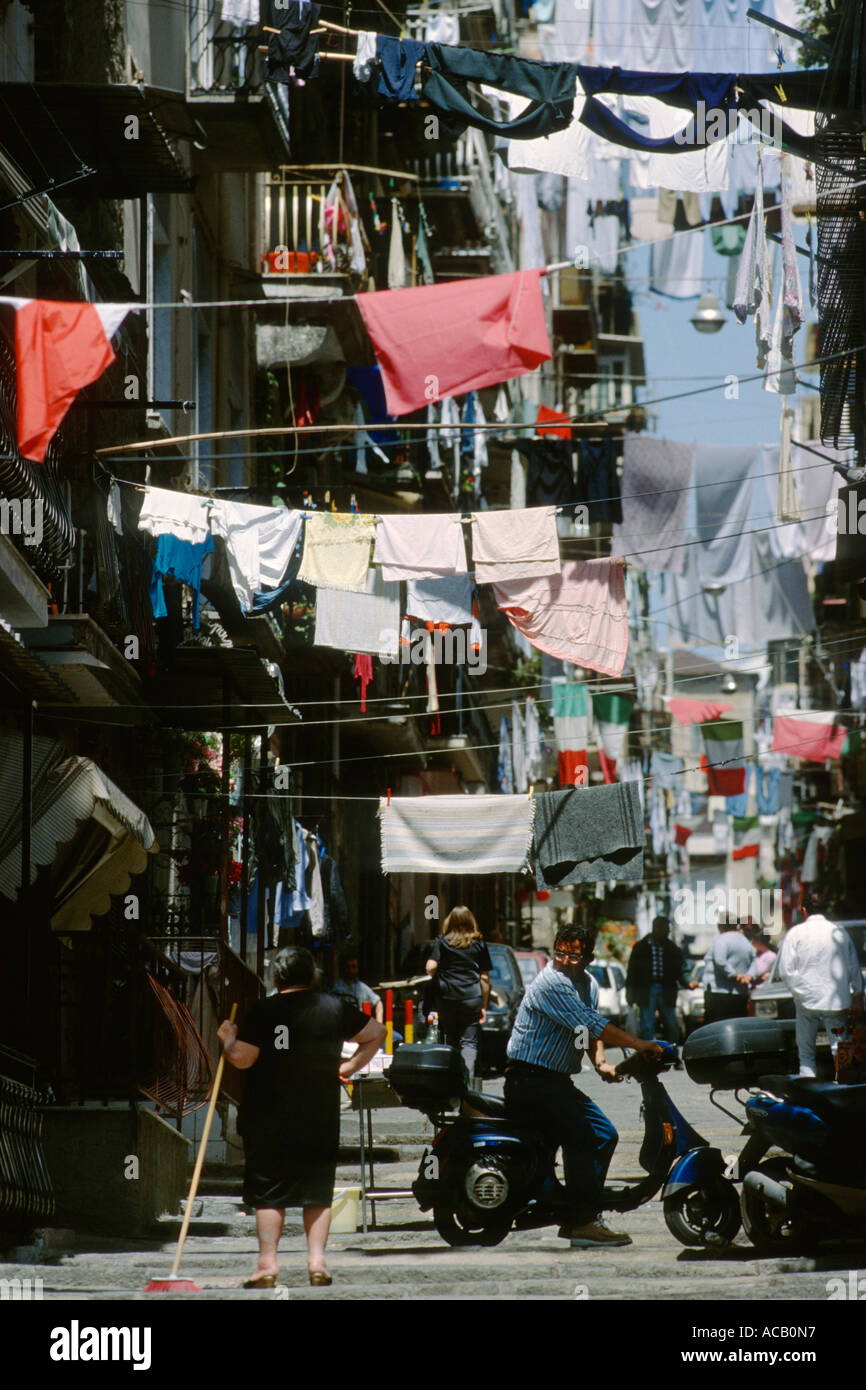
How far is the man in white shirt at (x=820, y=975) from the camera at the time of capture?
43.7 ft

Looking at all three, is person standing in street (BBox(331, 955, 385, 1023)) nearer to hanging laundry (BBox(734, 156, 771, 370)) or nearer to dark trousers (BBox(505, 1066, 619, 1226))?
hanging laundry (BBox(734, 156, 771, 370))

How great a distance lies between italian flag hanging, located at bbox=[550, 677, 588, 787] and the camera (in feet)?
107

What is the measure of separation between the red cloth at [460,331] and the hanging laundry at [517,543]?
397 centimetres

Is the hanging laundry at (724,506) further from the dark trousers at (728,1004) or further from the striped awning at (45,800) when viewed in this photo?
the striped awning at (45,800)

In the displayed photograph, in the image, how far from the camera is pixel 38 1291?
7.99 metres

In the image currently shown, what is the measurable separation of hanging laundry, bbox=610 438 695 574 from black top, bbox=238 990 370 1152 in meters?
13.1

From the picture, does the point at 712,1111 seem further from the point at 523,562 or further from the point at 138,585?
the point at 138,585

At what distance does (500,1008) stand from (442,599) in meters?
5.19

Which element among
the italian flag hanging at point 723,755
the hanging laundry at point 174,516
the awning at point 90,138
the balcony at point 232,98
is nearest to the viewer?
the awning at point 90,138

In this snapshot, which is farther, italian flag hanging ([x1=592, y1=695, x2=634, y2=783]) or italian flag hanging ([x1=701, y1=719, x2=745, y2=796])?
italian flag hanging ([x1=701, y1=719, x2=745, y2=796])

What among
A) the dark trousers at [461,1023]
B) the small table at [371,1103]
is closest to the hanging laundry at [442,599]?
the dark trousers at [461,1023]

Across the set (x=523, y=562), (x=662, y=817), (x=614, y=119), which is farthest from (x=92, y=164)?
(x=662, y=817)

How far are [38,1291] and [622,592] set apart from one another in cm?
1072

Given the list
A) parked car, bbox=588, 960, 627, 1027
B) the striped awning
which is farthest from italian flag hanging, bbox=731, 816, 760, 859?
the striped awning
